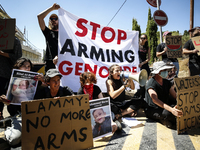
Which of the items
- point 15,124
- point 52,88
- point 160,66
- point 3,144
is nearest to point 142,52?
point 160,66

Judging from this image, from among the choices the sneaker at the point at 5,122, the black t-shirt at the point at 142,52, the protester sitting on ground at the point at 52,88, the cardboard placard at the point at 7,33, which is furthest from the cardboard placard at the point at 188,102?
the cardboard placard at the point at 7,33

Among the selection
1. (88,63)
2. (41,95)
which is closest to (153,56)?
(88,63)

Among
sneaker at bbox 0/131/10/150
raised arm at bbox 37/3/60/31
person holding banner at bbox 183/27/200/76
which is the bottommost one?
sneaker at bbox 0/131/10/150

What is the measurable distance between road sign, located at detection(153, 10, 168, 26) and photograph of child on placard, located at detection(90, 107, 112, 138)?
4157mm

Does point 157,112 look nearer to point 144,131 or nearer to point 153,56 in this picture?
point 144,131

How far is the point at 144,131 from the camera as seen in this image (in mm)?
2133

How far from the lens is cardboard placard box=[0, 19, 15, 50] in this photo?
2221mm

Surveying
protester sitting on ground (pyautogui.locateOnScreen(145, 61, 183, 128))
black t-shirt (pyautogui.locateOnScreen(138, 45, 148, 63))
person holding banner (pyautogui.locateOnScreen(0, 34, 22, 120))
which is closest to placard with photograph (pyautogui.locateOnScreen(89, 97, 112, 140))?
protester sitting on ground (pyautogui.locateOnScreen(145, 61, 183, 128))

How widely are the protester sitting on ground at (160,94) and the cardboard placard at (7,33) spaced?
240 cm

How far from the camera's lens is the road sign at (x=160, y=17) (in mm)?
4762

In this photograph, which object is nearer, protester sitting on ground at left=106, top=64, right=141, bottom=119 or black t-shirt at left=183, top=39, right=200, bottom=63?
protester sitting on ground at left=106, top=64, right=141, bottom=119

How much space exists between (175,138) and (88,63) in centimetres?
217

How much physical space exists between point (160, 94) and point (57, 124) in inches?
69.5

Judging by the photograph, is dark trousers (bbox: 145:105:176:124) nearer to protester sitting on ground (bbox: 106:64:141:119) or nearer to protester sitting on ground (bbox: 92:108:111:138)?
protester sitting on ground (bbox: 106:64:141:119)
